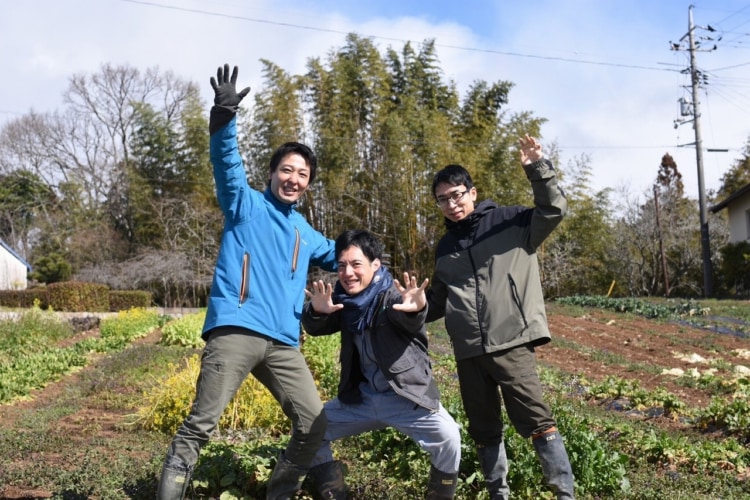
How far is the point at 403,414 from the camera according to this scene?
345 cm

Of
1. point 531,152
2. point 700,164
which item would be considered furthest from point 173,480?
point 700,164

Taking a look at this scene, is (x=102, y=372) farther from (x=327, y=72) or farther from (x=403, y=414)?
(x=327, y=72)

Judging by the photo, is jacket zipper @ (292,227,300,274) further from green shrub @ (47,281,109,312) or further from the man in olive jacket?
green shrub @ (47,281,109,312)

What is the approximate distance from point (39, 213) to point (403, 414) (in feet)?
129

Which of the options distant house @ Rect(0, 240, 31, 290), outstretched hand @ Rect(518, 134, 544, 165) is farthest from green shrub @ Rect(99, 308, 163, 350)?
distant house @ Rect(0, 240, 31, 290)

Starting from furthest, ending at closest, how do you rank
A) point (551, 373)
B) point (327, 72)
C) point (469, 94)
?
point (469, 94) < point (327, 72) < point (551, 373)

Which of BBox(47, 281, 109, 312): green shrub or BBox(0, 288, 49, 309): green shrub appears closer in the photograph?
BBox(47, 281, 109, 312): green shrub

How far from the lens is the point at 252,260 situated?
3361 mm

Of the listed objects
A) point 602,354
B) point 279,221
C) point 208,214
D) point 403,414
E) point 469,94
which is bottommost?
point 602,354

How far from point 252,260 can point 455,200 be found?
3.52 feet

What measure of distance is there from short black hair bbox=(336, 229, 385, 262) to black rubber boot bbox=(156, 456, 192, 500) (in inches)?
49.6

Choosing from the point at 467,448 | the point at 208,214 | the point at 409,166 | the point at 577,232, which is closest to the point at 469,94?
the point at 409,166

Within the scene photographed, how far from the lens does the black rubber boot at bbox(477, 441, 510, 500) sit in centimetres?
352

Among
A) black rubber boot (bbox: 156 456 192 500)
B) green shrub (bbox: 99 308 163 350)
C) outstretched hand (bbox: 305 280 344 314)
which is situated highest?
outstretched hand (bbox: 305 280 344 314)
